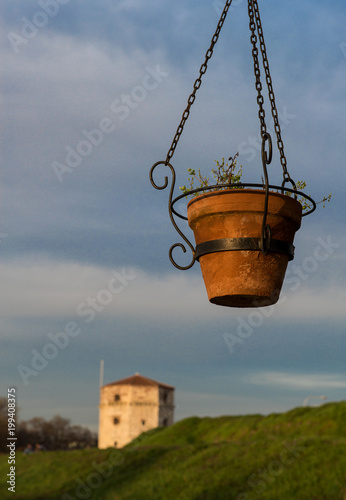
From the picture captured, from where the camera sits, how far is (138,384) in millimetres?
45156

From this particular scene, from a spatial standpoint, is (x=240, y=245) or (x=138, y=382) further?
(x=138, y=382)

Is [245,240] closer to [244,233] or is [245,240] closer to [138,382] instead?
[244,233]

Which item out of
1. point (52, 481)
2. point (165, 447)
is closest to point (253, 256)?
point (165, 447)

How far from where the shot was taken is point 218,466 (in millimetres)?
11734

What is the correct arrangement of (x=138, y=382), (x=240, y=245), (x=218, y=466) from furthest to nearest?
1. (x=138, y=382)
2. (x=218, y=466)
3. (x=240, y=245)

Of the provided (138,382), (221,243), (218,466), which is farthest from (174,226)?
(138,382)

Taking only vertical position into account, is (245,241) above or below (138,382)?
below

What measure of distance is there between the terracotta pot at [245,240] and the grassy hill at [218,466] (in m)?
7.23

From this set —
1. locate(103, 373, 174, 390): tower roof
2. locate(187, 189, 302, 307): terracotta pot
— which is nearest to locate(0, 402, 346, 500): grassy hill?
locate(187, 189, 302, 307): terracotta pot

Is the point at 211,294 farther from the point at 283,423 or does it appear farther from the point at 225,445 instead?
the point at 283,423

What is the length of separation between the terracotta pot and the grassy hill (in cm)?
723

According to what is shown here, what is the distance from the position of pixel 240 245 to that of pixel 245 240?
4 cm

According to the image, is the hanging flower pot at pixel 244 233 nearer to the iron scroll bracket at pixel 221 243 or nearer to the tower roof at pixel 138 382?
the iron scroll bracket at pixel 221 243

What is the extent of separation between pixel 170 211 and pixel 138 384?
43348mm
